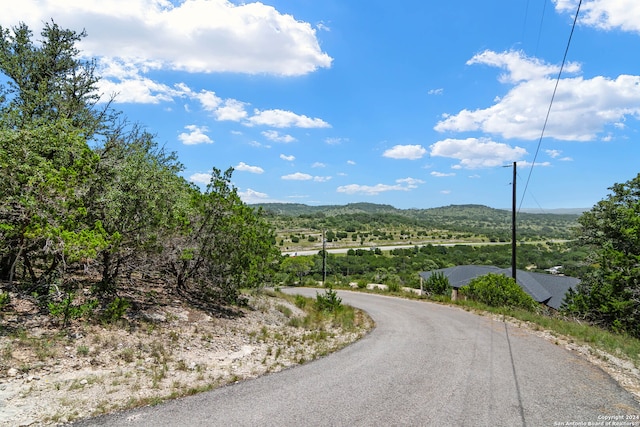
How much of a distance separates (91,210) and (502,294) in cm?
1961

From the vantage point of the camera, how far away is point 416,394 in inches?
257

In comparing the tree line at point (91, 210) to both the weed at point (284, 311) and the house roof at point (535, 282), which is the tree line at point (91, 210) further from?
the house roof at point (535, 282)

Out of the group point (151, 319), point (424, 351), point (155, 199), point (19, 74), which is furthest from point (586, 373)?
point (19, 74)

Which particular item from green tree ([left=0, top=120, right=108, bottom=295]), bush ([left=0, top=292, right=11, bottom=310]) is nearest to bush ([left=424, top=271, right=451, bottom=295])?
green tree ([left=0, top=120, right=108, bottom=295])

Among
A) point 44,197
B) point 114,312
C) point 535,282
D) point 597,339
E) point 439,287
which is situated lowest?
point 535,282

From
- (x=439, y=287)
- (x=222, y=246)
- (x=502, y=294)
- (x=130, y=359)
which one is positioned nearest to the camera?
(x=130, y=359)

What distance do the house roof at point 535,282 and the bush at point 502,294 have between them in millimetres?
14595

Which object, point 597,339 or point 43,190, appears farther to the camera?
point 597,339

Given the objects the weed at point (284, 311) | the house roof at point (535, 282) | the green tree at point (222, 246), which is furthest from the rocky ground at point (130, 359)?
the house roof at point (535, 282)

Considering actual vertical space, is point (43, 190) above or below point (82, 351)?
above

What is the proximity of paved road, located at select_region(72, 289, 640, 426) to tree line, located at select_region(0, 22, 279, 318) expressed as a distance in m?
4.18

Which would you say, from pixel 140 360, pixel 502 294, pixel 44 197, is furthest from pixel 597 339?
pixel 44 197

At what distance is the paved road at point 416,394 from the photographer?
547 centimetres

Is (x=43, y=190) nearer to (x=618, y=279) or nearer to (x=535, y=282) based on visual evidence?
(x=618, y=279)
